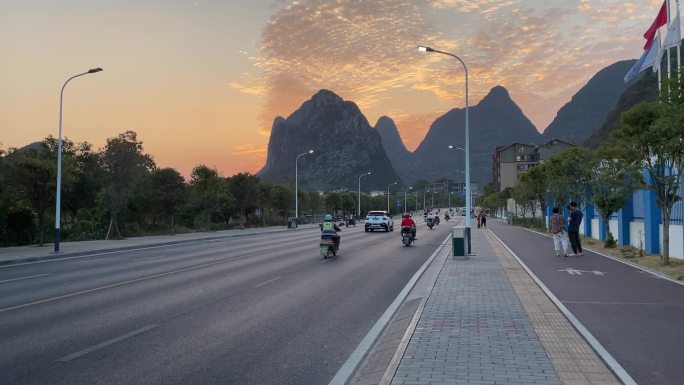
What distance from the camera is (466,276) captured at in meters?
14.2

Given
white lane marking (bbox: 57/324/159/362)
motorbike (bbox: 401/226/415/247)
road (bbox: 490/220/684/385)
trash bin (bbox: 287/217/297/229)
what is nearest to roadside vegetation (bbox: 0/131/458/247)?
trash bin (bbox: 287/217/297/229)

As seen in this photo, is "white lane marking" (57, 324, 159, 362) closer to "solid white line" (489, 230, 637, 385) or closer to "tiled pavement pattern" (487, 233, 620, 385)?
"tiled pavement pattern" (487, 233, 620, 385)

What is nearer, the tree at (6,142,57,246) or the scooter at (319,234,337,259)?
the scooter at (319,234,337,259)

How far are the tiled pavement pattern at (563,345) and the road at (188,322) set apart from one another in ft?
8.25

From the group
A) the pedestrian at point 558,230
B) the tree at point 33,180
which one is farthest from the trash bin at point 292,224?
the pedestrian at point 558,230

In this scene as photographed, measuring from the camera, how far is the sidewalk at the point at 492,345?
18.1 feet

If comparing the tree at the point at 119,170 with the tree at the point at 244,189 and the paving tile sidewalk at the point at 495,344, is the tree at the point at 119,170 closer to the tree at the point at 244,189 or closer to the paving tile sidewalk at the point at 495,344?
the tree at the point at 244,189

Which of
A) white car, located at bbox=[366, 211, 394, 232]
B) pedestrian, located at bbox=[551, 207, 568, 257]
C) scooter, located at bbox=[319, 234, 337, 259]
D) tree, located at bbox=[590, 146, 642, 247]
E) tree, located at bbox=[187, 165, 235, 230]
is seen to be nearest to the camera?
pedestrian, located at bbox=[551, 207, 568, 257]

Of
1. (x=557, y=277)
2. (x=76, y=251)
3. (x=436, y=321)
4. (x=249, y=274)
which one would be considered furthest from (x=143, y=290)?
(x=76, y=251)

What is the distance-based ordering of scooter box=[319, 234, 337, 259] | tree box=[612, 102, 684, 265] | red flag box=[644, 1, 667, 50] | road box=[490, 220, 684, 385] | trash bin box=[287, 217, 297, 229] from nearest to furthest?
road box=[490, 220, 684, 385], tree box=[612, 102, 684, 265], scooter box=[319, 234, 337, 259], red flag box=[644, 1, 667, 50], trash bin box=[287, 217, 297, 229]

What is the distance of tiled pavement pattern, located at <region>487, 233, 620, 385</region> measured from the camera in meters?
5.57

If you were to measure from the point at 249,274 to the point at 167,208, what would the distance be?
30292 mm

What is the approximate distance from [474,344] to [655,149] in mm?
14089

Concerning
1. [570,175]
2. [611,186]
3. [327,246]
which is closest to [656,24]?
[611,186]
